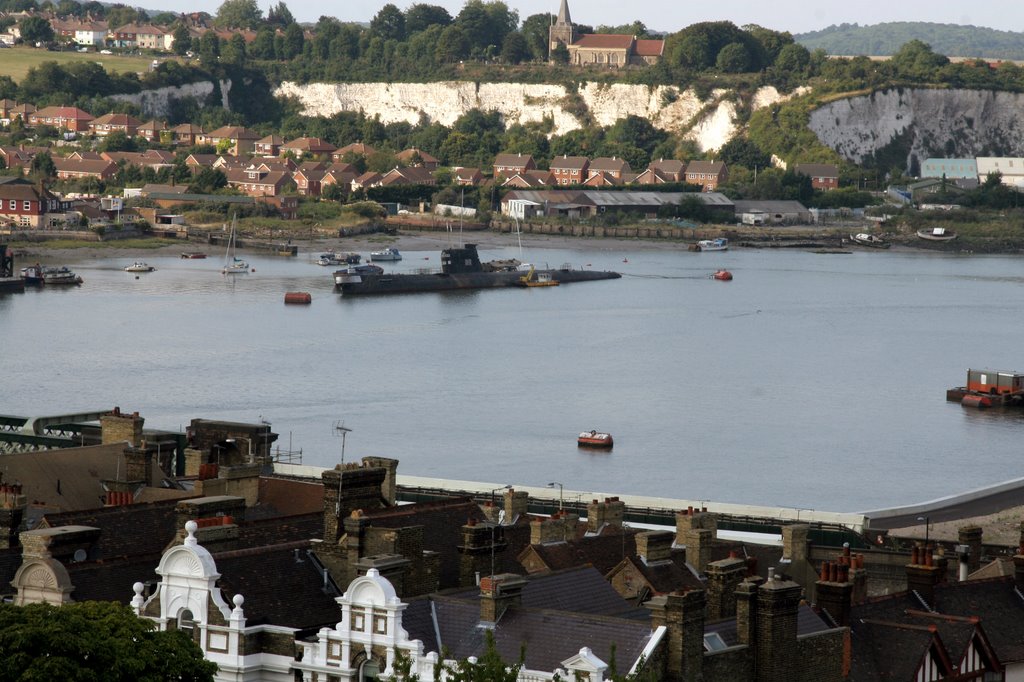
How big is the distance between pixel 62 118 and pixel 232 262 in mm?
47893

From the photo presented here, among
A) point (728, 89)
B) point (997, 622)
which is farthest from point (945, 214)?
point (997, 622)

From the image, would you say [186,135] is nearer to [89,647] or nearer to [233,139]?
[233,139]

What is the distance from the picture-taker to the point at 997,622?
707 inches

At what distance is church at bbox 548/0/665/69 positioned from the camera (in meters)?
192

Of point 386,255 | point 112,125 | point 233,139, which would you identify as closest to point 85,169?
point 112,125

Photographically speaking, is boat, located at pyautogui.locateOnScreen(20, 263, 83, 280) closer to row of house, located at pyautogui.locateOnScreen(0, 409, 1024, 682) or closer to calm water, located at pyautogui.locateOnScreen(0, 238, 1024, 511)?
calm water, located at pyautogui.locateOnScreen(0, 238, 1024, 511)

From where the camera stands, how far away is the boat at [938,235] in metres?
143

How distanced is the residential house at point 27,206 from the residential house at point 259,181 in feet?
65.2

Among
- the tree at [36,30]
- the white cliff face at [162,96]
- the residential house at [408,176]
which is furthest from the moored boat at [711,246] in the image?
the tree at [36,30]

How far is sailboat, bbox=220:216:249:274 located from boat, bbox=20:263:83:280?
8.91 metres

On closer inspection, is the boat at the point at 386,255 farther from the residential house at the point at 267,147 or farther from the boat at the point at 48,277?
the residential house at the point at 267,147

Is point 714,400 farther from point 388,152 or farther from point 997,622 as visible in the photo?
point 388,152

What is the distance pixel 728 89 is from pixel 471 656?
541 ft

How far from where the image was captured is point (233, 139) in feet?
511
